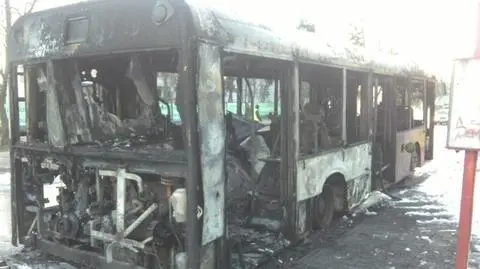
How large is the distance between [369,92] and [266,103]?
1480 mm

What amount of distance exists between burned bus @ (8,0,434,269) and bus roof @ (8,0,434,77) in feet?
0.04

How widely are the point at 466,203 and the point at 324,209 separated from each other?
11.7 ft

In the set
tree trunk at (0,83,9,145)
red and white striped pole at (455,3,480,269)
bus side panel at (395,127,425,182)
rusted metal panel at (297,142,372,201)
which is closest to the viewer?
red and white striped pole at (455,3,480,269)

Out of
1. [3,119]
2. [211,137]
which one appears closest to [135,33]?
[211,137]

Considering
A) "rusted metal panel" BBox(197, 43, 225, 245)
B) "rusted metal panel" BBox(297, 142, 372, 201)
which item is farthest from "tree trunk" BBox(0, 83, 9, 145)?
"rusted metal panel" BBox(197, 43, 225, 245)

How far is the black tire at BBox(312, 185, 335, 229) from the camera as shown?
21.0ft

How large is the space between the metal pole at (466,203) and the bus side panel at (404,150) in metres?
5.52

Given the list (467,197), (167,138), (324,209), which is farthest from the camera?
(324,209)

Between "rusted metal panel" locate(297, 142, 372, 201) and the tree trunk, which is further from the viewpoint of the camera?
the tree trunk

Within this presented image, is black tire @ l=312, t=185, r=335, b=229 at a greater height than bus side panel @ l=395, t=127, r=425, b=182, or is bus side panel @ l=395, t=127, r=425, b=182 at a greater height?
bus side panel @ l=395, t=127, r=425, b=182

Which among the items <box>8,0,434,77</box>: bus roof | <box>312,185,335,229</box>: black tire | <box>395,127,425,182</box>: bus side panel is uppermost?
<box>8,0,434,77</box>: bus roof

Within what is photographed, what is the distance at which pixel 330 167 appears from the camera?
245 inches

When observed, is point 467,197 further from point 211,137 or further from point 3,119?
point 3,119

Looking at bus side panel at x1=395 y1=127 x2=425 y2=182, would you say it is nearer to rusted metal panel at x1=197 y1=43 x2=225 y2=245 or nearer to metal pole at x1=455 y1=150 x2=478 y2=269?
rusted metal panel at x1=197 y1=43 x2=225 y2=245
